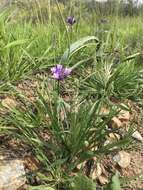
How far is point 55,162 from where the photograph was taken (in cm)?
225

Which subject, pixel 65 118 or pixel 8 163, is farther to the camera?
pixel 65 118

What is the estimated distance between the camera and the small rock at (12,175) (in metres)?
2.21

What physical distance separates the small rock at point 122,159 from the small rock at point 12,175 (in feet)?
1.92

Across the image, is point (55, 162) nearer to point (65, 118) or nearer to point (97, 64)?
point (65, 118)

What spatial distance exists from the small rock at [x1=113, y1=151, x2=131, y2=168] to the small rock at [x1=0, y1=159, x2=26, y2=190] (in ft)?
1.92

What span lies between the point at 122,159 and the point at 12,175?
690 mm

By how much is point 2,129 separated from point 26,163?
248mm

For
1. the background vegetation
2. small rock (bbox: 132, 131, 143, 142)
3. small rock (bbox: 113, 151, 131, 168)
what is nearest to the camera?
the background vegetation

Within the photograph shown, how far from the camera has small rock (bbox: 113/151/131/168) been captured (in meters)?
2.58

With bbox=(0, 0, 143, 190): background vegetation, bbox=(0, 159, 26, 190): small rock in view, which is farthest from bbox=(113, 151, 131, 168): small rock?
bbox=(0, 159, 26, 190): small rock

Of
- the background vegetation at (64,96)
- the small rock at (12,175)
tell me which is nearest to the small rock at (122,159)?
the background vegetation at (64,96)

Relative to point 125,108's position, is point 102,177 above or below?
below

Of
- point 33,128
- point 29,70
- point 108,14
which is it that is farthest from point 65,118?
point 108,14

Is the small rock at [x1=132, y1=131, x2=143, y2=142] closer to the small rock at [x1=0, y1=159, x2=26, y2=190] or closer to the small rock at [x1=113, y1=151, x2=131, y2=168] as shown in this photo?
the small rock at [x1=113, y1=151, x2=131, y2=168]
